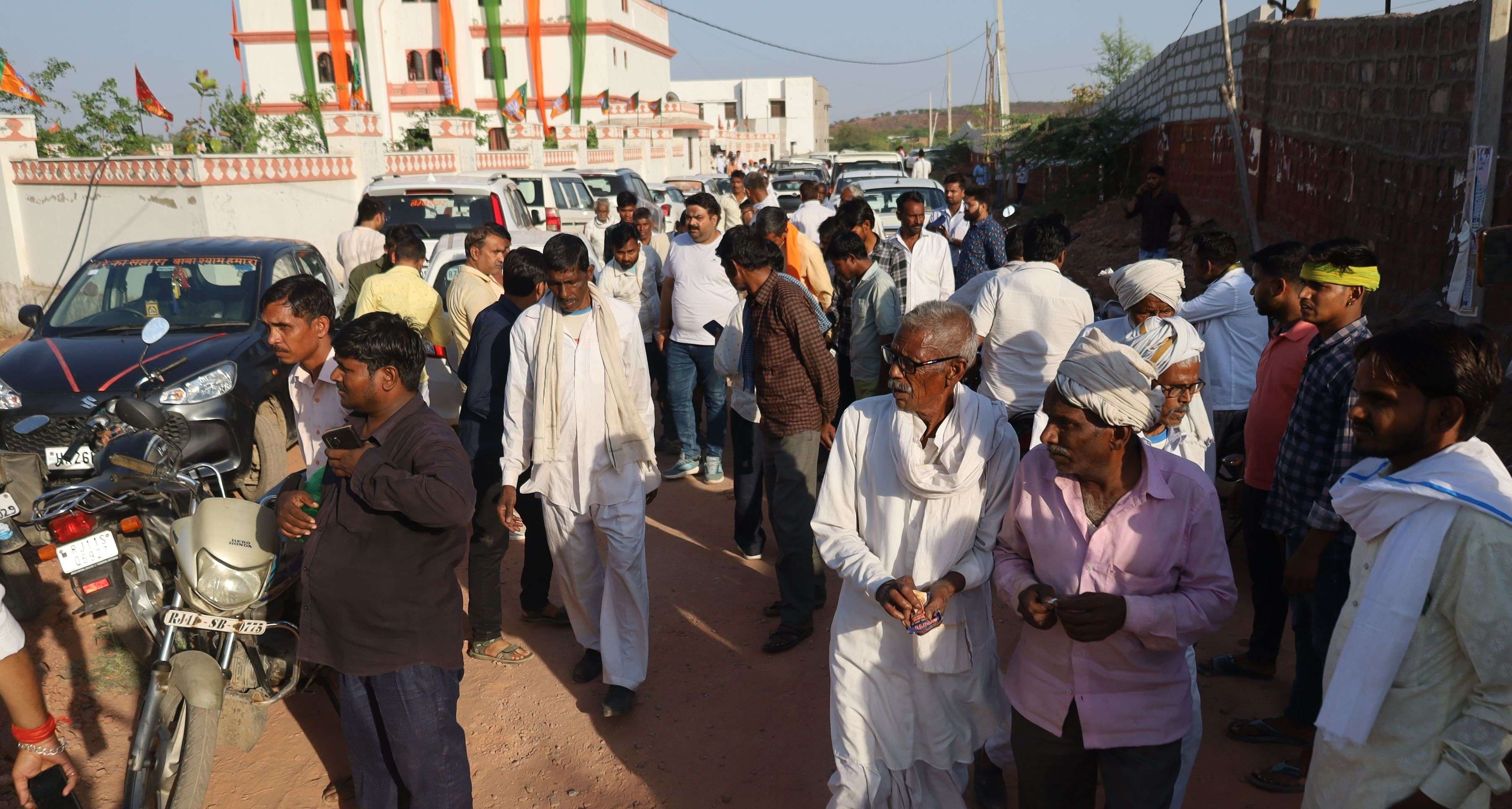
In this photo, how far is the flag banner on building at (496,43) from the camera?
3984cm

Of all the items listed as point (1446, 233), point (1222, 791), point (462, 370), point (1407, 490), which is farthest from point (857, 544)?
point (1446, 233)

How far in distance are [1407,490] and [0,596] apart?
10.8 ft

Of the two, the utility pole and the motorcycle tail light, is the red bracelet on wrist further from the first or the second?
the utility pole

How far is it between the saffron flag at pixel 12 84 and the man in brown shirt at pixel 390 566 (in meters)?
14.1

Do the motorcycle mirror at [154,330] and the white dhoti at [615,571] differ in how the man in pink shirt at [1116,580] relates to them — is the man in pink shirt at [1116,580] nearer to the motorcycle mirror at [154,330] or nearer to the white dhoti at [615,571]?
the white dhoti at [615,571]

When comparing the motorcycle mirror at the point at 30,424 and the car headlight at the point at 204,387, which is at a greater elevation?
the motorcycle mirror at the point at 30,424

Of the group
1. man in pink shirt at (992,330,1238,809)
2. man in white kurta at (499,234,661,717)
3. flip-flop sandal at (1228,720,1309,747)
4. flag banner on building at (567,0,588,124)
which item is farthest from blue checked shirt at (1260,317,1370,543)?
flag banner on building at (567,0,588,124)

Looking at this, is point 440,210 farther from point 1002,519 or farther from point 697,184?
point 697,184

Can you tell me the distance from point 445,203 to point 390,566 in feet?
25.0

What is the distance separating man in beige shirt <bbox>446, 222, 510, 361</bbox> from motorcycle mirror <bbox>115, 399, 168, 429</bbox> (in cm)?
196

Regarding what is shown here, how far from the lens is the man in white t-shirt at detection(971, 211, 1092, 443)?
182 inches

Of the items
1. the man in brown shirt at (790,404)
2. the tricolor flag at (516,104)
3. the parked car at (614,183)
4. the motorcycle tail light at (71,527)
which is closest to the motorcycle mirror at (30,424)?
the motorcycle tail light at (71,527)

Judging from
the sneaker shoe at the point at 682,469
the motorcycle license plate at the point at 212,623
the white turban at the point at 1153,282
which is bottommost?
the sneaker shoe at the point at 682,469

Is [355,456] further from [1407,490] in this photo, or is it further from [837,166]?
[837,166]
